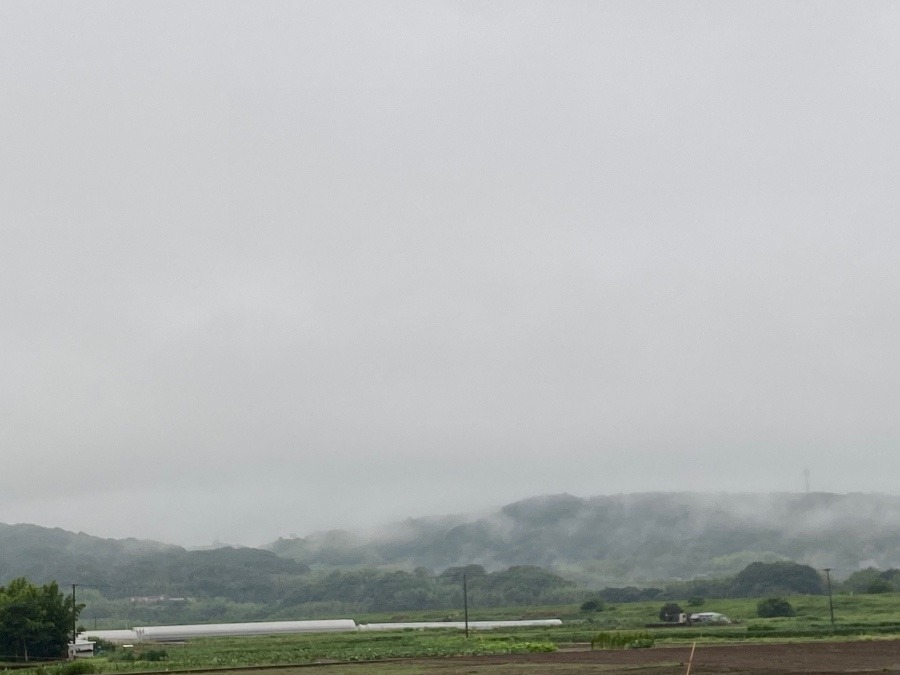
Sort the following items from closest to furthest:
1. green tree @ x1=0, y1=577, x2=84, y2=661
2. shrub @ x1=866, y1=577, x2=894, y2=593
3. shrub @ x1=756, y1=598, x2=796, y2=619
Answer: green tree @ x1=0, y1=577, x2=84, y2=661 < shrub @ x1=756, y1=598, x2=796, y2=619 < shrub @ x1=866, y1=577, x2=894, y2=593

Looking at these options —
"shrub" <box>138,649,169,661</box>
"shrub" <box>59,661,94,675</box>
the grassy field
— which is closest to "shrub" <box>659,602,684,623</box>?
the grassy field

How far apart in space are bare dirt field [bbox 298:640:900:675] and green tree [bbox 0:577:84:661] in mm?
37437

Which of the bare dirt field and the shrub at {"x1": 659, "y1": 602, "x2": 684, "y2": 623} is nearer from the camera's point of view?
the bare dirt field

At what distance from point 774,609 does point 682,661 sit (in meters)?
89.3

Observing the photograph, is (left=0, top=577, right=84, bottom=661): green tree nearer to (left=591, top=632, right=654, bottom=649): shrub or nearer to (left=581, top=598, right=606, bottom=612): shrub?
(left=591, top=632, right=654, bottom=649): shrub

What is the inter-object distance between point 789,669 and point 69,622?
6479cm

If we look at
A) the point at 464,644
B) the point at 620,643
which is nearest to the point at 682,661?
the point at 620,643

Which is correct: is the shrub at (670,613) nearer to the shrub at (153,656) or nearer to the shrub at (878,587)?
the shrub at (878,587)

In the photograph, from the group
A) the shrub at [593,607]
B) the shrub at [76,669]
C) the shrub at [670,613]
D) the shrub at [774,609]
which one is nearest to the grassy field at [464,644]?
the shrub at [76,669]

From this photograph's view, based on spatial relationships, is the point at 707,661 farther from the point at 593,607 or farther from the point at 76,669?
the point at 593,607

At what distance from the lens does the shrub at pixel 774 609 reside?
145375 millimetres

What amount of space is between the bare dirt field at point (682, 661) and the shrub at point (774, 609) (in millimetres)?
67234

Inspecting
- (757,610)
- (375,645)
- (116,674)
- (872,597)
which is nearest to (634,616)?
(757,610)

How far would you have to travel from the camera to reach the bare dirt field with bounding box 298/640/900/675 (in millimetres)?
56969
